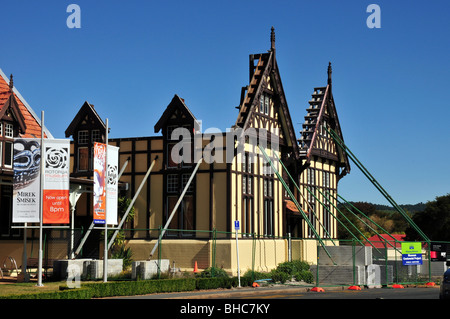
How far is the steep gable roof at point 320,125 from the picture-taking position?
154 ft

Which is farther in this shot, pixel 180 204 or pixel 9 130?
pixel 180 204

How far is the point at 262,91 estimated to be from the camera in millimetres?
39938

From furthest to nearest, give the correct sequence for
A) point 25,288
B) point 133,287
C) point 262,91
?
1. point 262,91
2. point 133,287
3. point 25,288

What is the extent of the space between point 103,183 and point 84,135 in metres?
12.3

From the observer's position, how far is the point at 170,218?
35406 millimetres

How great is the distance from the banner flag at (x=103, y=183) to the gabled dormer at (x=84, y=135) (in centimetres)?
1062

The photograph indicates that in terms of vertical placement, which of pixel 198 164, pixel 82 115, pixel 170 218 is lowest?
pixel 170 218

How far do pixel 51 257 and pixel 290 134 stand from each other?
16697mm

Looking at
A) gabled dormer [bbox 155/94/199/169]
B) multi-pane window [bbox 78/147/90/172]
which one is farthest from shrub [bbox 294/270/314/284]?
multi-pane window [bbox 78/147/90/172]

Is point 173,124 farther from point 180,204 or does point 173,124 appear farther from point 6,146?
point 6,146

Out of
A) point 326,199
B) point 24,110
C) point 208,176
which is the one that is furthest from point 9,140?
point 326,199

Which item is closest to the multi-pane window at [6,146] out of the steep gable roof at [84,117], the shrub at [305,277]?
the steep gable roof at [84,117]
